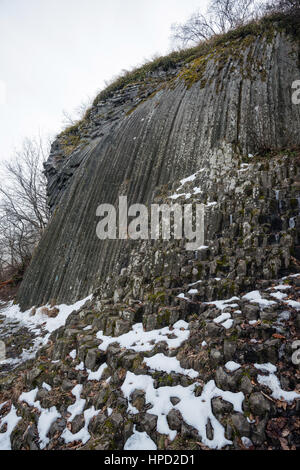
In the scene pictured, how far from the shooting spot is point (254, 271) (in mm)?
4688

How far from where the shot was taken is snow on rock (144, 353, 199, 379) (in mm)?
3386

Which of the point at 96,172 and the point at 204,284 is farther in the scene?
the point at 96,172

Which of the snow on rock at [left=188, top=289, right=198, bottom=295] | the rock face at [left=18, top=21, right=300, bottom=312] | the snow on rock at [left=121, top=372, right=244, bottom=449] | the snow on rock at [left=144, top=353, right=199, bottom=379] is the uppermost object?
the rock face at [left=18, top=21, right=300, bottom=312]

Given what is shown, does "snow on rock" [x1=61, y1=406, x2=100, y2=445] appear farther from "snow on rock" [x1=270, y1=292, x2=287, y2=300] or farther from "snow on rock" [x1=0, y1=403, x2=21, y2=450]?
"snow on rock" [x1=270, y1=292, x2=287, y2=300]

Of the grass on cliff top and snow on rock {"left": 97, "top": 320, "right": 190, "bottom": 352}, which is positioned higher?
the grass on cliff top

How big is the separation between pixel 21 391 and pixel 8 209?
76.0 ft

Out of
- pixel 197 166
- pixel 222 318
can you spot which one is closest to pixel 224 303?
pixel 222 318

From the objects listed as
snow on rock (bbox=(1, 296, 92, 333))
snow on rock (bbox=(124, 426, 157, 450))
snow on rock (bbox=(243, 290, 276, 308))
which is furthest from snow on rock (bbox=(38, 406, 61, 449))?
snow on rock (bbox=(1, 296, 92, 333))

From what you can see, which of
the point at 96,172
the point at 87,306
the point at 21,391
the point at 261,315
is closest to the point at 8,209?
the point at 96,172

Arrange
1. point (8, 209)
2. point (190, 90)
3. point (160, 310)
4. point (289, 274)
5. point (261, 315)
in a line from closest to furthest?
point (261, 315) < point (289, 274) < point (160, 310) < point (190, 90) < point (8, 209)

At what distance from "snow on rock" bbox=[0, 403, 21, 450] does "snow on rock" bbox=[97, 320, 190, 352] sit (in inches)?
68.6

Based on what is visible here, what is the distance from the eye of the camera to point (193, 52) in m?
12.5

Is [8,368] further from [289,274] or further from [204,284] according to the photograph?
[289,274]

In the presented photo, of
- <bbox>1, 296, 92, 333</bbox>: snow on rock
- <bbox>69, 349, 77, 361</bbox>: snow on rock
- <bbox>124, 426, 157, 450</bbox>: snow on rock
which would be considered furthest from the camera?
<bbox>1, 296, 92, 333</bbox>: snow on rock
